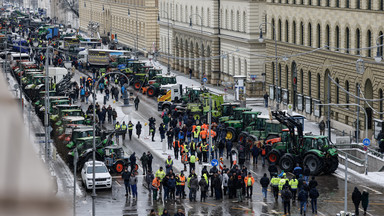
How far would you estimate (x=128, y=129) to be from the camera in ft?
177

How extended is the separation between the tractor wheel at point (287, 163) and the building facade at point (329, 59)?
22.8 ft

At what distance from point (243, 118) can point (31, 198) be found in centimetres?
5182

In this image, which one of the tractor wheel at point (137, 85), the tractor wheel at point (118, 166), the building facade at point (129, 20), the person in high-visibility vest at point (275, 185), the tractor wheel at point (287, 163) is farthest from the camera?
the building facade at point (129, 20)

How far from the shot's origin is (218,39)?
294ft

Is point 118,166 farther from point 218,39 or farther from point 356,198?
point 218,39

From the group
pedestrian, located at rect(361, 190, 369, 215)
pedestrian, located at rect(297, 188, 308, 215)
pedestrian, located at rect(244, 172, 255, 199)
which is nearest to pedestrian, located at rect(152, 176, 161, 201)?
pedestrian, located at rect(244, 172, 255, 199)

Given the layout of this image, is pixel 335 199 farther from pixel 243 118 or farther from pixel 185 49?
pixel 185 49

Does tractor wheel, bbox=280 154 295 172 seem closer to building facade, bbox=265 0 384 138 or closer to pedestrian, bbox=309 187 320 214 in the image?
building facade, bbox=265 0 384 138

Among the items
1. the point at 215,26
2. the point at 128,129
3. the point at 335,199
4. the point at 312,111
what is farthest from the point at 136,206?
the point at 215,26

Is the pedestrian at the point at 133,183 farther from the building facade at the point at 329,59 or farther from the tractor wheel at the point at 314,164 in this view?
the building facade at the point at 329,59

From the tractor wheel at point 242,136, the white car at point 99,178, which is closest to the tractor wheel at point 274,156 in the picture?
the tractor wheel at point 242,136

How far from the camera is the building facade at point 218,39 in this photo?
78.8m

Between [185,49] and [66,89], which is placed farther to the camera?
[185,49]

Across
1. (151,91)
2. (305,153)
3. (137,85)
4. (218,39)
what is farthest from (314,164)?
(218,39)
